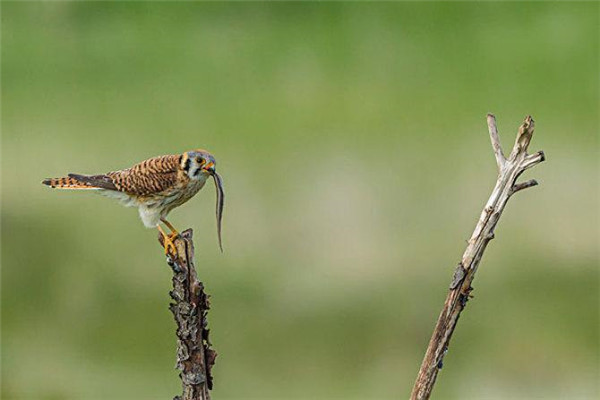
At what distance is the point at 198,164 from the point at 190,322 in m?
0.37

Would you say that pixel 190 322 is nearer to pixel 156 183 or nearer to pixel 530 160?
pixel 156 183

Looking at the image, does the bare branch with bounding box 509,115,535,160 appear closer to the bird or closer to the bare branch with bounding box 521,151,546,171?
the bare branch with bounding box 521,151,546,171

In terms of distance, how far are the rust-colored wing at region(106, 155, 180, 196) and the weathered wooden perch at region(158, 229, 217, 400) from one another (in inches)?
10.2

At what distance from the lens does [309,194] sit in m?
4.57

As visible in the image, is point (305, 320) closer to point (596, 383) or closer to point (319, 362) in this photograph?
point (319, 362)

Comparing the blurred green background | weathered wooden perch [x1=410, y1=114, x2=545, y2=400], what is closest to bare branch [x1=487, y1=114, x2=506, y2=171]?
weathered wooden perch [x1=410, y1=114, x2=545, y2=400]

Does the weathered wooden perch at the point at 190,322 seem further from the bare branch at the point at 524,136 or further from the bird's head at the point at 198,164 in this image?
the bare branch at the point at 524,136

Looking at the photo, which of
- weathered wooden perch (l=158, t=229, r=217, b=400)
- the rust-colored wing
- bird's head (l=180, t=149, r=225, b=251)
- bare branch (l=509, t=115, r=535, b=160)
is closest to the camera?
bare branch (l=509, t=115, r=535, b=160)

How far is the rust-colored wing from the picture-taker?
93.4 inches

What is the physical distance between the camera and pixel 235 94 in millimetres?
5082

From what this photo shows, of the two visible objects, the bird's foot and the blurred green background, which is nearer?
the bird's foot

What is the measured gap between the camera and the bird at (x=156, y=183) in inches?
91.3

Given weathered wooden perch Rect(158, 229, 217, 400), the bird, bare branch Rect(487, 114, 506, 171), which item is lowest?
weathered wooden perch Rect(158, 229, 217, 400)

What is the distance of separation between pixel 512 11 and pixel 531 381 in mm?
2179
